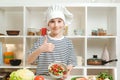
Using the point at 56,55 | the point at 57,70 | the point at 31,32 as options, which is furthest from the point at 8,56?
the point at 57,70

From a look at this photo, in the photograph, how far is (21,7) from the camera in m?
2.39

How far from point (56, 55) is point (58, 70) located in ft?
1.18

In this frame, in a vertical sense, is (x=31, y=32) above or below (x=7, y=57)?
→ above

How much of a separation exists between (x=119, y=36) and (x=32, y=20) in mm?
1041

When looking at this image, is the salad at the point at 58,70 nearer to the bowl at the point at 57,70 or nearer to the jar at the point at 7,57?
the bowl at the point at 57,70

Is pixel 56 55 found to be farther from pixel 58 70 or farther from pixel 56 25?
pixel 58 70

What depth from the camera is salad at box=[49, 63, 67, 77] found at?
4.05 feet

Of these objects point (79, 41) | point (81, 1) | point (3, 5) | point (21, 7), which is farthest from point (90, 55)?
point (3, 5)

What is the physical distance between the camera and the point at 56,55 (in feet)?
5.25

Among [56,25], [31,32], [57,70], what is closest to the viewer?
[57,70]

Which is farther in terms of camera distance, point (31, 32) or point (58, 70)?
point (31, 32)

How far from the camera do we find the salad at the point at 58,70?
123cm

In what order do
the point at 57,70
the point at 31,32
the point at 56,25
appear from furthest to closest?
the point at 31,32
the point at 56,25
the point at 57,70

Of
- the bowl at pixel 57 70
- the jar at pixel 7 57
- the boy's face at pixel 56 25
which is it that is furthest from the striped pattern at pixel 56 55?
the jar at pixel 7 57
